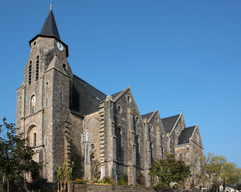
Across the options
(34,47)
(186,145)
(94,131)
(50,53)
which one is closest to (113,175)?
(94,131)

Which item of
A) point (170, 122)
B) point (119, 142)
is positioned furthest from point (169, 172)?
point (170, 122)

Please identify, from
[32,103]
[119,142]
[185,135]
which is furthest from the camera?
[185,135]

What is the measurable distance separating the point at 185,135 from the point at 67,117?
2969cm

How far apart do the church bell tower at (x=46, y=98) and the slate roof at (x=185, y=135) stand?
87.9 feet

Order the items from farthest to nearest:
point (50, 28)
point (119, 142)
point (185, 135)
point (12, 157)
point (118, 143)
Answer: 1. point (185, 135)
2. point (50, 28)
3. point (119, 142)
4. point (118, 143)
5. point (12, 157)

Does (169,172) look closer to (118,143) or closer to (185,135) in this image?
(118,143)

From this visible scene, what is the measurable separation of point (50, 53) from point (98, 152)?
13.6 m

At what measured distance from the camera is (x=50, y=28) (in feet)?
119

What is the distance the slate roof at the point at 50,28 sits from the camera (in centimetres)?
3562

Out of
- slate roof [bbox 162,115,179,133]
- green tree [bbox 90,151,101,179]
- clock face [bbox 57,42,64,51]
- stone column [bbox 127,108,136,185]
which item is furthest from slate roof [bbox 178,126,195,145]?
clock face [bbox 57,42,64,51]

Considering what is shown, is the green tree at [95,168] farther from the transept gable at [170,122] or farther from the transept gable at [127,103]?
the transept gable at [170,122]

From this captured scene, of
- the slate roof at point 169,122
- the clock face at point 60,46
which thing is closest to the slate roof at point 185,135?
the slate roof at point 169,122

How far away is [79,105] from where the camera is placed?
1417 inches

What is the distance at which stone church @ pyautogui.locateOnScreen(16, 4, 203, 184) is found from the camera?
29.7m
